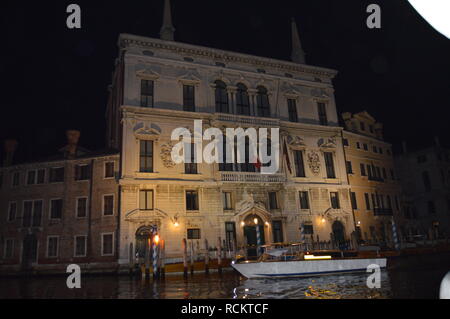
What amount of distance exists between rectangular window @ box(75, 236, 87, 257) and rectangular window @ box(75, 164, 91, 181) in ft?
13.6

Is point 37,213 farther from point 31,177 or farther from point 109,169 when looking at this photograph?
point 109,169

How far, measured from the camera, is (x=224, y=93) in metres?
27.2

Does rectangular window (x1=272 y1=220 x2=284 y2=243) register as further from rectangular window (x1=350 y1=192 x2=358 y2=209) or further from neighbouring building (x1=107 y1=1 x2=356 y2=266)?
rectangular window (x1=350 y1=192 x2=358 y2=209)

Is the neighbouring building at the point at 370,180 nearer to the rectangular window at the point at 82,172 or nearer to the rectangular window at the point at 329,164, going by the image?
the rectangular window at the point at 329,164

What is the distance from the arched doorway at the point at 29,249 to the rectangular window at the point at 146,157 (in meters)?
9.80

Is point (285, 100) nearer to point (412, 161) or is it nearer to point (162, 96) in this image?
point (162, 96)

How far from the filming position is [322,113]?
101ft

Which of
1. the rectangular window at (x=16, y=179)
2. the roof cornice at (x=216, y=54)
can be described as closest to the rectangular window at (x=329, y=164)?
the roof cornice at (x=216, y=54)

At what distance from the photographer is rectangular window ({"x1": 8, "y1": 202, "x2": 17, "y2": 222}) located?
25095 millimetres

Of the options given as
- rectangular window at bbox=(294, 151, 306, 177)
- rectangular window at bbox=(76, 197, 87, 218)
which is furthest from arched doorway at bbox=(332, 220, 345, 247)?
rectangular window at bbox=(76, 197, 87, 218)

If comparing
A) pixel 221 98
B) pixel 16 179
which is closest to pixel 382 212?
pixel 221 98

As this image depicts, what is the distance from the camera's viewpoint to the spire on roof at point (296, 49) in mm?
32197
